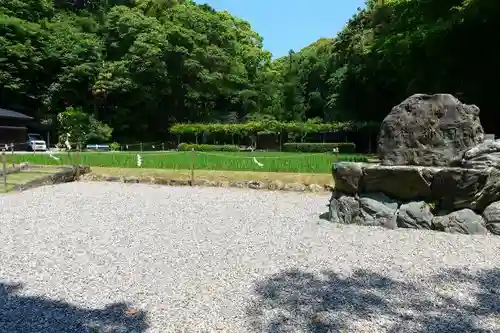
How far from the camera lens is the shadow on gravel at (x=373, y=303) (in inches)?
122

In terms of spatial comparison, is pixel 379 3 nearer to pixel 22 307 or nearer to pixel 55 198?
pixel 55 198

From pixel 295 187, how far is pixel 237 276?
6.77 metres

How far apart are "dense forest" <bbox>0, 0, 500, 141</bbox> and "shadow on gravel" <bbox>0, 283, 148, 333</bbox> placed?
2225 centimetres

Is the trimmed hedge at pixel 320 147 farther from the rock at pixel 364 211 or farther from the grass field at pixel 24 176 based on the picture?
the rock at pixel 364 211

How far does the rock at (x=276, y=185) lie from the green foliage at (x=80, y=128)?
22881 millimetres

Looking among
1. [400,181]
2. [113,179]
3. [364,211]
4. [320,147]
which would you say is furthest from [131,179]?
[320,147]

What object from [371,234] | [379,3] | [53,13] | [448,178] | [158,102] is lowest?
[371,234]

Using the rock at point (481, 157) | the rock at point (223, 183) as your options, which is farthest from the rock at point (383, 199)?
the rock at point (223, 183)

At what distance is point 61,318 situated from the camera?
3.25m

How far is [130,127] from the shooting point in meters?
36.3

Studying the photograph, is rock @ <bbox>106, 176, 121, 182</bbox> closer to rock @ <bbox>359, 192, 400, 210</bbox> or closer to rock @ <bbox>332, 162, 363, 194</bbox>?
rock @ <bbox>332, 162, 363, 194</bbox>

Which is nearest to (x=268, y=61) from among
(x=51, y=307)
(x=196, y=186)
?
(x=196, y=186)

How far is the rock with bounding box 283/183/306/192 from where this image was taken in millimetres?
10766

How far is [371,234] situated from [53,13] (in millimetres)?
41743
